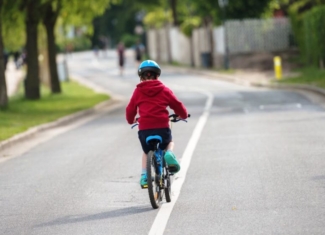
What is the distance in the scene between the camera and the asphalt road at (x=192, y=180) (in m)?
9.62

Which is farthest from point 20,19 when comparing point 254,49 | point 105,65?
point 105,65

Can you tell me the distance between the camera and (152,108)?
10.8 metres

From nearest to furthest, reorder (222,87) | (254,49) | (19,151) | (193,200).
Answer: (193,200) → (19,151) → (222,87) → (254,49)

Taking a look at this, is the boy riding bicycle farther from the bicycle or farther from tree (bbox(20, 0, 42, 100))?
tree (bbox(20, 0, 42, 100))

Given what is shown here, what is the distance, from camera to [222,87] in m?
39.8

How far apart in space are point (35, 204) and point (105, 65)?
63820 millimetres

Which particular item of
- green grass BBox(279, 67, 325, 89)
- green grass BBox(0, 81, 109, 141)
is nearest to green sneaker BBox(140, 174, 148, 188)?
green grass BBox(0, 81, 109, 141)

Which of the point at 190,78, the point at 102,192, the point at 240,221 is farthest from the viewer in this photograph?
the point at 190,78

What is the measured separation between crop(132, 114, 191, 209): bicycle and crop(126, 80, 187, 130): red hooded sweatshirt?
171 millimetres

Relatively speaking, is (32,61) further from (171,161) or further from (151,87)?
(171,161)

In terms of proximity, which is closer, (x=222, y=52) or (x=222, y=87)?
(x=222, y=87)

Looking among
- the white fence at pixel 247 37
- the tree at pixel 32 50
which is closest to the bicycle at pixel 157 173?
the tree at pixel 32 50

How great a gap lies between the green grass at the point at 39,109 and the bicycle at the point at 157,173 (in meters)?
9.56

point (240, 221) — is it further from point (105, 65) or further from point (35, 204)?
point (105, 65)
